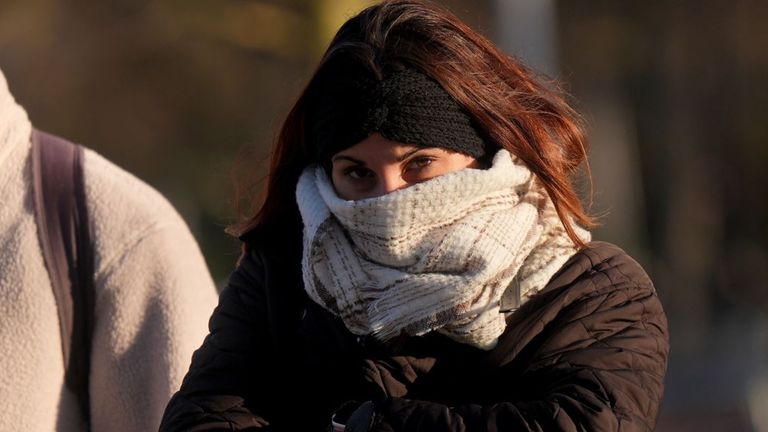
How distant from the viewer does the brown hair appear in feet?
7.71

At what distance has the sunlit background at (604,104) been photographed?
16172 mm

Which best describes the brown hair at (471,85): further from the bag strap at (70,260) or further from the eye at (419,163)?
the bag strap at (70,260)

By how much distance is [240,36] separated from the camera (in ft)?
53.4

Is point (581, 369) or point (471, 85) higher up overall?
point (471, 85)

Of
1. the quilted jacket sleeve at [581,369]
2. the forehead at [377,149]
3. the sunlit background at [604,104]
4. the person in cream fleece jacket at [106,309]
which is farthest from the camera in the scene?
the sunlit background at [604,104]

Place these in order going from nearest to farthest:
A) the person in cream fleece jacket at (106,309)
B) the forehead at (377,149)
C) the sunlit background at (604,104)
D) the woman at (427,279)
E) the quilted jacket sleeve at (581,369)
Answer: the quilted jacket sleeve at (581,369) → the woman at (427,279) → the forehead at (377,149) → the person in cream fleece jacket at (106,309) → the sunlit background at (604,104)

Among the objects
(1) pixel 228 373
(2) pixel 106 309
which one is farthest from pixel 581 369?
(2) pixel 106 309

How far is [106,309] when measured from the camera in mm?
2820

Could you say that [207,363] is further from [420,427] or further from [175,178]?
[175,178]

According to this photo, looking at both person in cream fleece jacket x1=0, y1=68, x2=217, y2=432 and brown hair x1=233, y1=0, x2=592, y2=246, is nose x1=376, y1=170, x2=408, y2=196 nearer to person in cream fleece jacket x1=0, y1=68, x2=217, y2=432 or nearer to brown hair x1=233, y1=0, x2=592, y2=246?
brown hair x1=233, y1=0, x2=592, y2=246

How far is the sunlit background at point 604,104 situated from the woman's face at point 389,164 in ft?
40.7

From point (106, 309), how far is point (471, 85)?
961mm

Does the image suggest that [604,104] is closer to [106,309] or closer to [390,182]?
[106,309]

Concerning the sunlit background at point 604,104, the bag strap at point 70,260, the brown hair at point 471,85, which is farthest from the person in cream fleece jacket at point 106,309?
the sunlit background at point 604,104
